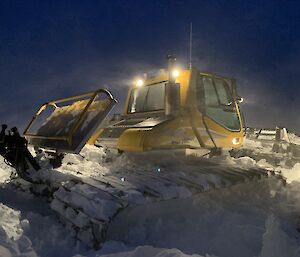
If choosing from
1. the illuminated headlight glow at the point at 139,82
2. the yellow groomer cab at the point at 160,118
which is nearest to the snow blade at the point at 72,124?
the yellow groomer cab at the point at 160,118

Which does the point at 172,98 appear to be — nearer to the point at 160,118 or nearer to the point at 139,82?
the point at 160,118

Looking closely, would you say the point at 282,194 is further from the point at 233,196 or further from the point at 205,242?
the point at 205,242

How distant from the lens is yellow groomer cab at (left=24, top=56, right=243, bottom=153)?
484 cm

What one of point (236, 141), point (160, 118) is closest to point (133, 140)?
→ point (160, 118)

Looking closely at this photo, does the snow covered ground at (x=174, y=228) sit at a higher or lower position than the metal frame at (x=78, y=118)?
lower

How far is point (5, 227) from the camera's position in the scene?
10.9 feet

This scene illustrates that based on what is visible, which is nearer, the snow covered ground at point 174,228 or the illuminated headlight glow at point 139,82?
the snow covered ground at point 174,228

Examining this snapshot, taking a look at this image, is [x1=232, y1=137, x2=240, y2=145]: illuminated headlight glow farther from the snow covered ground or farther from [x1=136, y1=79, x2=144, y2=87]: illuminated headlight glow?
[x1=136, y1=79, x2=144, y2=87]: illuminated headlight glow

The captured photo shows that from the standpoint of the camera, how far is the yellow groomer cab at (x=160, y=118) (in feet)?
15.9

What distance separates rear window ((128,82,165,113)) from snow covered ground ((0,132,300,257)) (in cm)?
217

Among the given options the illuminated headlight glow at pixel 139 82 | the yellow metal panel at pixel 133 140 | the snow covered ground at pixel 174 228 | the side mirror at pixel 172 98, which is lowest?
the snow covered ground at pixel 174 228

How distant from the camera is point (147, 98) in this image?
7137mm

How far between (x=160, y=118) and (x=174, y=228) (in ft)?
7.41

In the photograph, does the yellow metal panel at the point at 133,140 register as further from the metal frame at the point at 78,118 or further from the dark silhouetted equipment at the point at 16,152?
the dark silhouetted equipment at the point at 16,152
